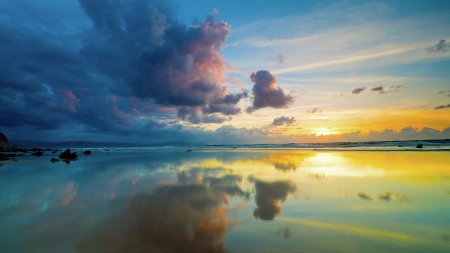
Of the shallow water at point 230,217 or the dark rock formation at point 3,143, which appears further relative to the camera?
the dark rock formation at point 3,143

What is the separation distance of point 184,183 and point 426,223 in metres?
10.1

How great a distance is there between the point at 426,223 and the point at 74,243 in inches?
370

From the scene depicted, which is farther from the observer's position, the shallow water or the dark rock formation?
the dark rock formation

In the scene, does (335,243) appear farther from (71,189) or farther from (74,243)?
(71,189)

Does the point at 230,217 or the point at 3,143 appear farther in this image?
the point at 3,143

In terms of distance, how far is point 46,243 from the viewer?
17.0 ft

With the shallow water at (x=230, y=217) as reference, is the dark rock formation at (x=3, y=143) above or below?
above

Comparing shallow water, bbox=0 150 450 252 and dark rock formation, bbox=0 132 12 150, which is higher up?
dark rock formation, bbox=0 132 12 150

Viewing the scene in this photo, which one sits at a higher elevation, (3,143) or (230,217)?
(3,143)

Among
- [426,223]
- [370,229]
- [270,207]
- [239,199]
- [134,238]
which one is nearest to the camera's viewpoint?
[134,238]

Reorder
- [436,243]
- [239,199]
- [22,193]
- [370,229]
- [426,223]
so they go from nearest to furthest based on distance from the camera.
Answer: [436,243] → [370,229] → [426,223] → [239,199] → [22,193]

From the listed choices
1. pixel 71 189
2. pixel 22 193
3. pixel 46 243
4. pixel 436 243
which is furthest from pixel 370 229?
pixel 22 193

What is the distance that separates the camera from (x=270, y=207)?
767 cm

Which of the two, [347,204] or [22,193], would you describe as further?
[22,193]
